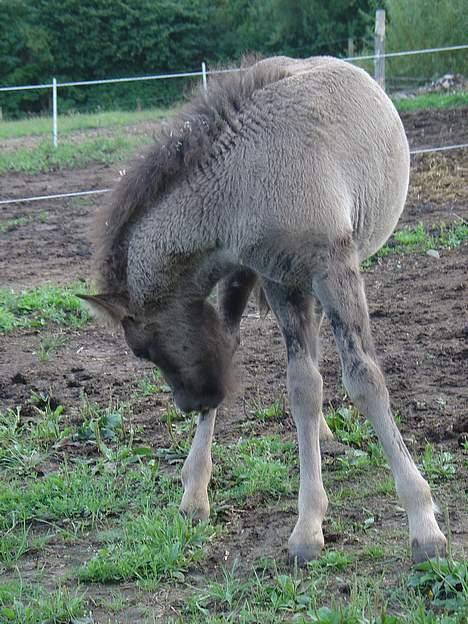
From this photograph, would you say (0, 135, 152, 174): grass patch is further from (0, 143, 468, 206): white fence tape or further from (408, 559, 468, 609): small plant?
(408, 559, 468, 609): small plant

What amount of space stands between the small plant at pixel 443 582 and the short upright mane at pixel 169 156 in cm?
172

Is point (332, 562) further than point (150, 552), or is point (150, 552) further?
point (150, 552)

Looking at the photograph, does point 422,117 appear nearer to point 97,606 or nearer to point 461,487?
point 461,487

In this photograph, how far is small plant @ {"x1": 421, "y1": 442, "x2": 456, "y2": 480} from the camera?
435cm

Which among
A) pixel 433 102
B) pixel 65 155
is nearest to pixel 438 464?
pixel 65 155

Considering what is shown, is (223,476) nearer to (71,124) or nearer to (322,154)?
(322,154)

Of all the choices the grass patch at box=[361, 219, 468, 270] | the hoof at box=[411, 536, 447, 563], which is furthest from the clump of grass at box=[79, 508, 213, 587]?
the grass patch at box=[361, 219, 468, 270]

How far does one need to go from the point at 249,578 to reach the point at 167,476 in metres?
1.24

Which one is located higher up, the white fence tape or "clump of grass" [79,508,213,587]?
the white fence tape

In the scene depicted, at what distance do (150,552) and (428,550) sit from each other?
1.12 m


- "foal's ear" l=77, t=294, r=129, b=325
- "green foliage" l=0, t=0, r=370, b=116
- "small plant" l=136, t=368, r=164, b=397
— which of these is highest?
"green foliage" l=0, t=0, r=370, b=116

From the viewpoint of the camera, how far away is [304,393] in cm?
412

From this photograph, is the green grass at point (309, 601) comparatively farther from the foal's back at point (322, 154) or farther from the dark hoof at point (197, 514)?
the foal's back at point (322, 154)

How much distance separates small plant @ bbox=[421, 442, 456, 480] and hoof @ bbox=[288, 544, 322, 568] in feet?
2.58
